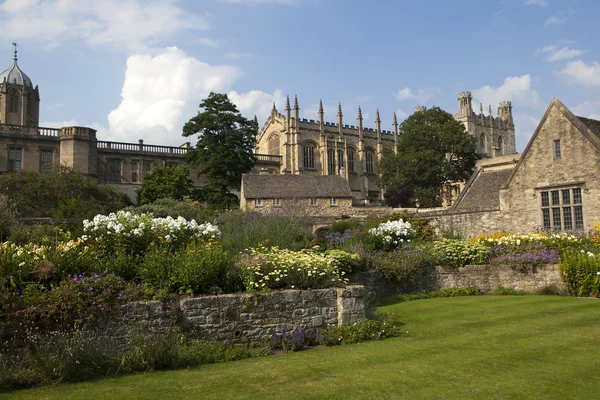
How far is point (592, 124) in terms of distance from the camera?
69.1ft

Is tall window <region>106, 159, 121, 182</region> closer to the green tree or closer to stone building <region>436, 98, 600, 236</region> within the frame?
the green tree

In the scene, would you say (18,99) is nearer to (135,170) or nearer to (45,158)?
(45,158)

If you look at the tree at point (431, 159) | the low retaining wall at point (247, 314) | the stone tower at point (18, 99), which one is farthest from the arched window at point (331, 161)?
the low retaining wall at point (247, 314)

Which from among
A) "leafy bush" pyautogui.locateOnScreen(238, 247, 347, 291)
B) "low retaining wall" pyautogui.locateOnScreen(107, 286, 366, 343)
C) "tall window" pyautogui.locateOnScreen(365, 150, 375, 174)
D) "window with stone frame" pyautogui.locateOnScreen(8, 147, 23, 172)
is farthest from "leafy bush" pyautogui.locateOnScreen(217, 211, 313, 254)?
"tall window" pyautogui.locateOnScreen(365, 150, 375, 174)

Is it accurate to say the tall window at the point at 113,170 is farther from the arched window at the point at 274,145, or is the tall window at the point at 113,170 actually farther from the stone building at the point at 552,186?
the stone building at the point at 552,186

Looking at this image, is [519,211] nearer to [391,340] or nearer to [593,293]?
[593,293]

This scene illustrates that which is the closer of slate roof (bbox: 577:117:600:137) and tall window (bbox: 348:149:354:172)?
slate roof (bbox: 577:117:600:137)

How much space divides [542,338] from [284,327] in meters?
4.55

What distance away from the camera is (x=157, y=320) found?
8.25 meters

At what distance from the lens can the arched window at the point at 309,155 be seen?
74438mm

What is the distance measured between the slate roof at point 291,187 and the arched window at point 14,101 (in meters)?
33.8

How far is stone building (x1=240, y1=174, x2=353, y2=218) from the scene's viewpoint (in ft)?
139

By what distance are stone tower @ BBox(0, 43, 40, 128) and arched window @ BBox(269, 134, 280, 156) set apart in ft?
107

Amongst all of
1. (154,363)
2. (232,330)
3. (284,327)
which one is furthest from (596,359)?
(154,363)
